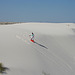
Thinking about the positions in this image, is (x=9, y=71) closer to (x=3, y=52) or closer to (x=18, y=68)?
(x=18, y=68)

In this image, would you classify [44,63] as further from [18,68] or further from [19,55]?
[18,68]

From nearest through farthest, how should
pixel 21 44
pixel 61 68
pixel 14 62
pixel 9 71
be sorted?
1. pixel 9 71
2. pixel 14 62
3. pixel 61 68
4. pixel 21 44

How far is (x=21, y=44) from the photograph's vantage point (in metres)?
18.7

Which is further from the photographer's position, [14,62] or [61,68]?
[61,68]

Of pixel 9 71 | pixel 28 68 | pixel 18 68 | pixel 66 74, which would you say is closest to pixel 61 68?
pixel 66 74

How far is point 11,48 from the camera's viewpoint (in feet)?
54.3

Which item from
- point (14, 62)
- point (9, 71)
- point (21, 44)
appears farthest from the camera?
point (21, 44)

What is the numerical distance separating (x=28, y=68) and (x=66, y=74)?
13.4ft

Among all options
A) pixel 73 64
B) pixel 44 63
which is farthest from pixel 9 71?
pixel 73 64

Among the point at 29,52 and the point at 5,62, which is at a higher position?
the point at 29,52

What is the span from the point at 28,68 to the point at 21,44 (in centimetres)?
580

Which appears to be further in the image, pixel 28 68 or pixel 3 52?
pixel 3 52

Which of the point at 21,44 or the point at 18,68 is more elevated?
the point at 21,44

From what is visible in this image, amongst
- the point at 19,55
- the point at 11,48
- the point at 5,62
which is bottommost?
the point at 5,62
